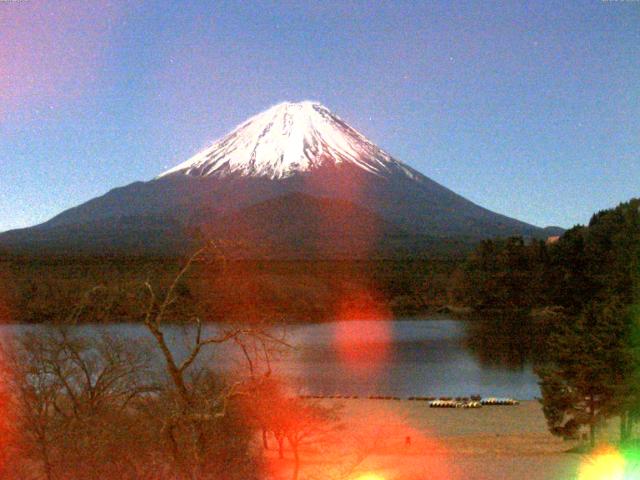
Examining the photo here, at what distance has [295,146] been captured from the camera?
82.8 m

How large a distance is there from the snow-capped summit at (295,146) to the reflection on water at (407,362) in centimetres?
4777

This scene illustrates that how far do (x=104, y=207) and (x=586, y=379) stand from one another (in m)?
73.4

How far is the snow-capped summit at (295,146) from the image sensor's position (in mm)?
79562

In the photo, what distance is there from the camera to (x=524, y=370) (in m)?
21.1

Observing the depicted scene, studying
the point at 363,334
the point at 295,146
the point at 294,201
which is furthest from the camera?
the point at 295,146

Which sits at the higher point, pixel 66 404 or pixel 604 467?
pixel 66 404

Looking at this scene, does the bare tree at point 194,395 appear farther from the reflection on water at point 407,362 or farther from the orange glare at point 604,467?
the reflection on water at point 407,362

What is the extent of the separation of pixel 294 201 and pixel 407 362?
52.4 m

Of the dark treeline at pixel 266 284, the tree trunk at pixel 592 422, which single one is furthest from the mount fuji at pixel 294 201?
the tree trunk at pixel 592 422

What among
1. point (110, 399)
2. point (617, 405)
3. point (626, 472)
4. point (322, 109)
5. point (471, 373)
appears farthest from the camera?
point (322, 109)

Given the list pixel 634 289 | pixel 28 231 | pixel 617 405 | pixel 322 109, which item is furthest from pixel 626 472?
pixel 322 109

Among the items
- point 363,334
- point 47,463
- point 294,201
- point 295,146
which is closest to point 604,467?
point 47,463

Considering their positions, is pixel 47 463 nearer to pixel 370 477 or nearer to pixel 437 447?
pixel 370 477

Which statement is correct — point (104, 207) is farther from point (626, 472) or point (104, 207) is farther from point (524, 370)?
point (626, 472)
